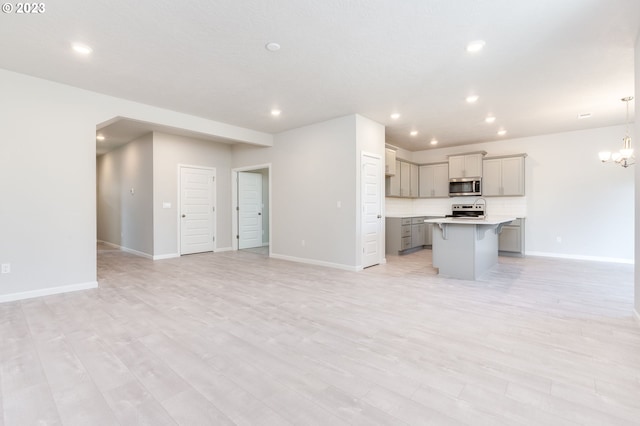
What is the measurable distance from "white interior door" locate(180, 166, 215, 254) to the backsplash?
15.0 feet

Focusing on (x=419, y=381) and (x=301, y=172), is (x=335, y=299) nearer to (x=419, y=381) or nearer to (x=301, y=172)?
(x=419, y=381)

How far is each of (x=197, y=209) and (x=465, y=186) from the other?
6714 millimetres

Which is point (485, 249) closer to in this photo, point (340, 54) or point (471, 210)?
point (471, 210)

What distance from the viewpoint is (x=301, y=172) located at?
6207 mm

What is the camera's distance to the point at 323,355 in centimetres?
230

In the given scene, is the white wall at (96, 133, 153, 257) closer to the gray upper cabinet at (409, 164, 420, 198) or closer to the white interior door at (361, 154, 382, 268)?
the white interior door at (361, 154, 382, 268)

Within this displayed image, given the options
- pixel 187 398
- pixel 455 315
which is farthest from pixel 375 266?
pixel 187 398

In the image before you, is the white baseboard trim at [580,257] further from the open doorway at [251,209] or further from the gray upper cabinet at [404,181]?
the open doorway at [251,209]

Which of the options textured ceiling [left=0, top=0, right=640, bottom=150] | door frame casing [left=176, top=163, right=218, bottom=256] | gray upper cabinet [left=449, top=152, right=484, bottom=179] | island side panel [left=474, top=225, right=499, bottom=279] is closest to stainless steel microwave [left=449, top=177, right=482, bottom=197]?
gray upper cabinet [left=449, top=152, right=484, bottom=179]

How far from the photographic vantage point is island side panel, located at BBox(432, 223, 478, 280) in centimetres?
458

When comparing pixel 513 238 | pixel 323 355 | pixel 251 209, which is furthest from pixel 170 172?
pixel 513 238

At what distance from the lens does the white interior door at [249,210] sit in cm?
802

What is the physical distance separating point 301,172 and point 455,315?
13.3ft

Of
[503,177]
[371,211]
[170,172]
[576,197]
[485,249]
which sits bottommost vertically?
[485,249]
